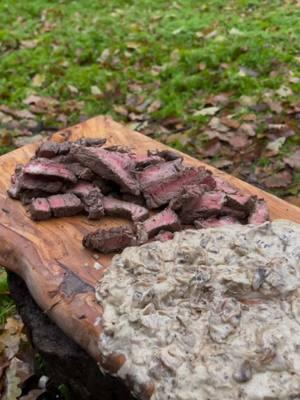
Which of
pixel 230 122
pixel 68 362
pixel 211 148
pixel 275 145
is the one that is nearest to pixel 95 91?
pixel 230 122

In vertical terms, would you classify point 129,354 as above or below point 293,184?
above

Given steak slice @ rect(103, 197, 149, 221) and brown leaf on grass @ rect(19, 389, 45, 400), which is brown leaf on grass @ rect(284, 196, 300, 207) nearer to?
steak slice @ rect(103, 197, 149, 221)

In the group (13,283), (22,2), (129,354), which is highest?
(129,354)

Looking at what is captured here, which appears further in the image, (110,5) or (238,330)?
(110,5)

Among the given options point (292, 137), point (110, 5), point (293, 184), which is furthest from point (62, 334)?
point (110, 5)

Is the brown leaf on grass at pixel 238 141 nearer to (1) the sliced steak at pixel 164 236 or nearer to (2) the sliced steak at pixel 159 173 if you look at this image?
(2) the sliced steak at pixel 159 173

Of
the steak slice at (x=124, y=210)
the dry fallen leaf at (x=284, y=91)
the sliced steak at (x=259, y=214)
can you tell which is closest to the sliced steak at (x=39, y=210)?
the steak slice at (x=124, y=210)

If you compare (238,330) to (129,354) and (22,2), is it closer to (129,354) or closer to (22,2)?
(129,354)
